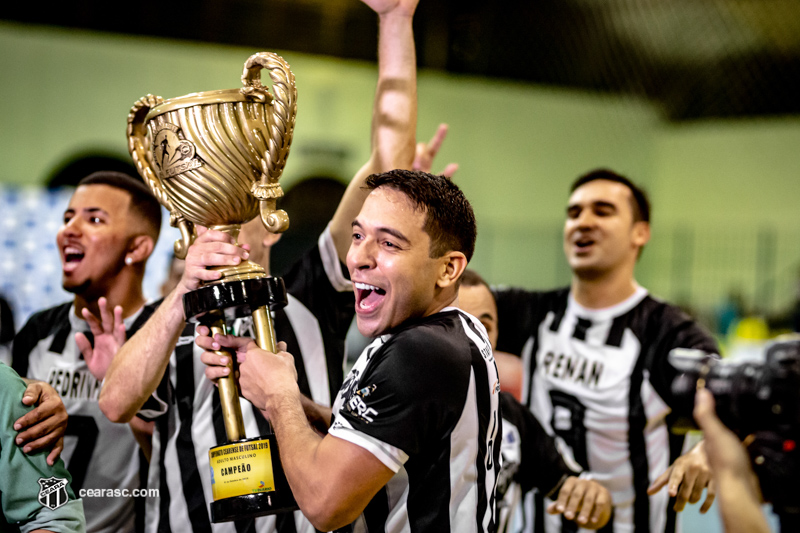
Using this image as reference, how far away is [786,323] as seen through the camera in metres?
8.29

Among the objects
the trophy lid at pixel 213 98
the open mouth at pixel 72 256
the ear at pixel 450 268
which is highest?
the trophy lid at pixel 213 98

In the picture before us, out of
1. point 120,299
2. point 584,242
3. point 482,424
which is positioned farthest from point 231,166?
point 584,242

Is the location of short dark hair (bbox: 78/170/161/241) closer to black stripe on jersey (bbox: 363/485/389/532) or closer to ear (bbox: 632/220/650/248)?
black stripe on jersey (bbox: 363/485/389/532)

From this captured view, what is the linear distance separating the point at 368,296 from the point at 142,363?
592mm

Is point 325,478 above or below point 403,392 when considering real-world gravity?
below

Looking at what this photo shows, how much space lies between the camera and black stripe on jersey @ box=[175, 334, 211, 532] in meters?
1.90

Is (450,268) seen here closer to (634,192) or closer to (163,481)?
(163,481)

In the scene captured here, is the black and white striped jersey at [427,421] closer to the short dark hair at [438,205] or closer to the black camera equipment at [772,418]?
the short dark hair at [438,205]

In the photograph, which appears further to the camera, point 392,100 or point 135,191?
point 135,191

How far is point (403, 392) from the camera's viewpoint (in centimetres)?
126

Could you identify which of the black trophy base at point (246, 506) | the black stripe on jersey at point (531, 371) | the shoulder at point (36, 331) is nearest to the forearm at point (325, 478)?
the black trophy base at point (246, 506)

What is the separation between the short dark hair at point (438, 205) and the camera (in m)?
1.40

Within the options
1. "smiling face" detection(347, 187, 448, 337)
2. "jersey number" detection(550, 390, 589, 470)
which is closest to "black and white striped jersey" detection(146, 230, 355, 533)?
"smiling face" detection(347, 187, 448, 337)

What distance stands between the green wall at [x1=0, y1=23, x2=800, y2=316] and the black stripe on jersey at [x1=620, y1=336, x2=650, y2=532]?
14.9 feet
